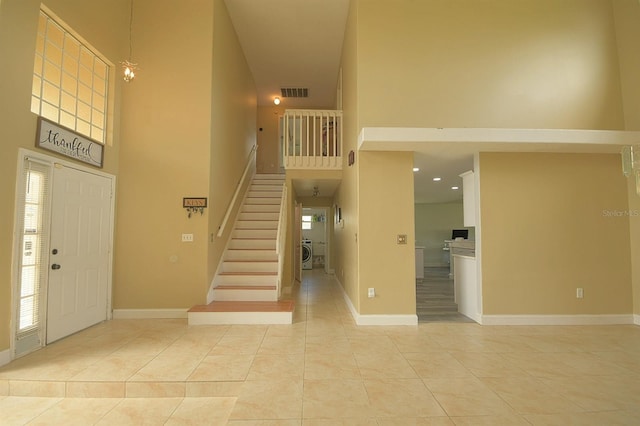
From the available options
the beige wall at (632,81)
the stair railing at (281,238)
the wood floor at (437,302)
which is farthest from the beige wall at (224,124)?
the beige wall at (632,81)

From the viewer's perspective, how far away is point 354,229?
15.5 ft

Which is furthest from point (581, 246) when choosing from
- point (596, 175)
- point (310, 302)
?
point (310, 302)

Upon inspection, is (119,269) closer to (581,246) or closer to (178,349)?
(178,349)

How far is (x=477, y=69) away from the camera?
4.36 metres

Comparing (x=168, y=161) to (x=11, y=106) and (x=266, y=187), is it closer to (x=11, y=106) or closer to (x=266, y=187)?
(x=11, y=106)

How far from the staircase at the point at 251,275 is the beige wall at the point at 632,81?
4.91 metres

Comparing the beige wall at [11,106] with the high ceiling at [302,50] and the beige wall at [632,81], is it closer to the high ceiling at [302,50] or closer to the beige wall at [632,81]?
the high ceiling at [302,50]

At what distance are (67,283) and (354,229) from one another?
3.78m

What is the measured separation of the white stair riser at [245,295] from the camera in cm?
477

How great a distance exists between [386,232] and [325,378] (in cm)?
218

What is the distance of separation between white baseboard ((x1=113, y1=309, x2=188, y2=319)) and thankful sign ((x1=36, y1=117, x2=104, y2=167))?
2127 millimetres

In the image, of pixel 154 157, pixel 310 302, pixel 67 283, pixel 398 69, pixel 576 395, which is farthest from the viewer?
pixel 310 302

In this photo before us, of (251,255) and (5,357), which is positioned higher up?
(251,255)

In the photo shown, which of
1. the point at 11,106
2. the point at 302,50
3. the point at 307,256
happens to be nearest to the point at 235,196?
the point at 11,106
